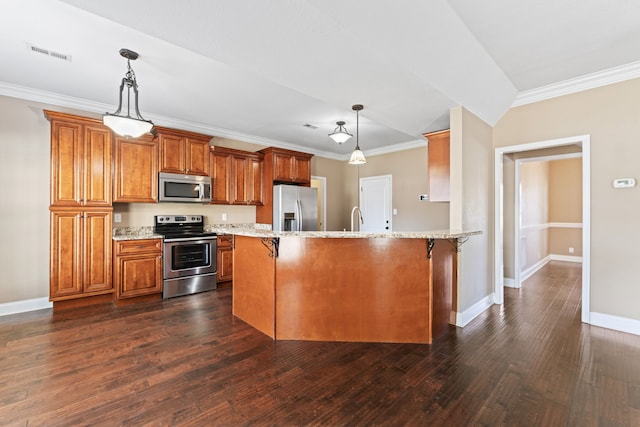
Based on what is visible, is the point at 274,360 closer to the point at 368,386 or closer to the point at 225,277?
the point at 368,386

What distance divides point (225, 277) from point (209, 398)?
2.95m

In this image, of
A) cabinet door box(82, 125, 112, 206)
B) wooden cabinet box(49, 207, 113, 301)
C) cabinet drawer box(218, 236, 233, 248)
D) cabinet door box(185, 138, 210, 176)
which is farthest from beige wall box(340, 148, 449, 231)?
wooden cabinet box(49, 207, 113, 301)

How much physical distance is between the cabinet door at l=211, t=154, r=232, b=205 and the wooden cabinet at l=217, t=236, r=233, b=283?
693 millimetres

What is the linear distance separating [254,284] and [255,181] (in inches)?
108

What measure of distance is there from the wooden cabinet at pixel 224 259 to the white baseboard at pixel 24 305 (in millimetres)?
2085

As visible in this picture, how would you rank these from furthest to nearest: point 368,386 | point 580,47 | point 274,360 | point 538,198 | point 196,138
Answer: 1. point 538,198
2. point 196,138
3. point 580,47
4. point 274,360
5. point 368,386

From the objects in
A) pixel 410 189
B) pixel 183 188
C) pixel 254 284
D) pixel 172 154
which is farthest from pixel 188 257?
pixel 410 189

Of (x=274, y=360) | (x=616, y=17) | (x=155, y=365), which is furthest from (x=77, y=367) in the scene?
(x=616, y=17)

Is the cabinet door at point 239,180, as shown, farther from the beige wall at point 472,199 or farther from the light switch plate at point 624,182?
the light switch plate at point 624,182

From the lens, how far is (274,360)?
92.9 inches

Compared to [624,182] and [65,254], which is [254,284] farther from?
[624,182]

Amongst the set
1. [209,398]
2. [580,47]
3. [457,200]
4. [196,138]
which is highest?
[580,47]

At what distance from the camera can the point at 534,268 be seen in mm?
5941

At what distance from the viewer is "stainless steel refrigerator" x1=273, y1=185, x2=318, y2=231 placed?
16.8 feet
